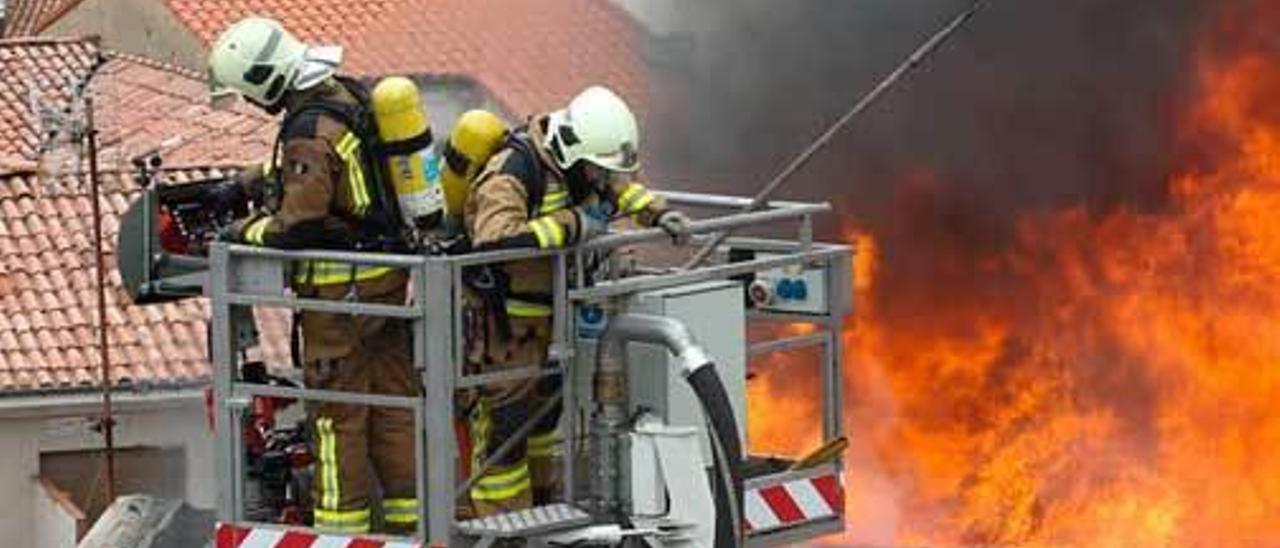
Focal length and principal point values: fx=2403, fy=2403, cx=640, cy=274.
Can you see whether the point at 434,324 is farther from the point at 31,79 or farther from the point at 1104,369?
the point at 31,79

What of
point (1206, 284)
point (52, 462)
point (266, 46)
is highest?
point (266, 46)

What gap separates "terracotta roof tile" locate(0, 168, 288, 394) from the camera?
1653cm

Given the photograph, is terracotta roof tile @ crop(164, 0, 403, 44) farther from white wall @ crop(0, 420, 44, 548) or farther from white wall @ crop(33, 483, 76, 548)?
white wall @ crop(33, 483, 76, 548)

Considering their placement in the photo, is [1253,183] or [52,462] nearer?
[1253,183]

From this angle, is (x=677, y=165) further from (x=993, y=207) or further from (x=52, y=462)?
(x=52, y=462)

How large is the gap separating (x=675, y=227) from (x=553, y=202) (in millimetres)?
396

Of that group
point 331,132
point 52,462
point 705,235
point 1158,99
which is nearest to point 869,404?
point 1158,99

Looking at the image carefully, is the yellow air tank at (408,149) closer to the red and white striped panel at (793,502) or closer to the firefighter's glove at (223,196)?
the firefighter's glove at (223,196)

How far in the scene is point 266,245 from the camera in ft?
23.3

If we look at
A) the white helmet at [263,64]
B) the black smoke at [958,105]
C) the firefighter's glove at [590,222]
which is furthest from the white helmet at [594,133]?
the black smoke at [958,105]

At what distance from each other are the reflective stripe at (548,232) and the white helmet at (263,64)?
33.6 inches

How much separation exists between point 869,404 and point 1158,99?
6.31 ft

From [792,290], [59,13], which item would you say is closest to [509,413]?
[792,290]

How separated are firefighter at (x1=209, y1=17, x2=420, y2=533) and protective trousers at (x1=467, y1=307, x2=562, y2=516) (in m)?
0.22
